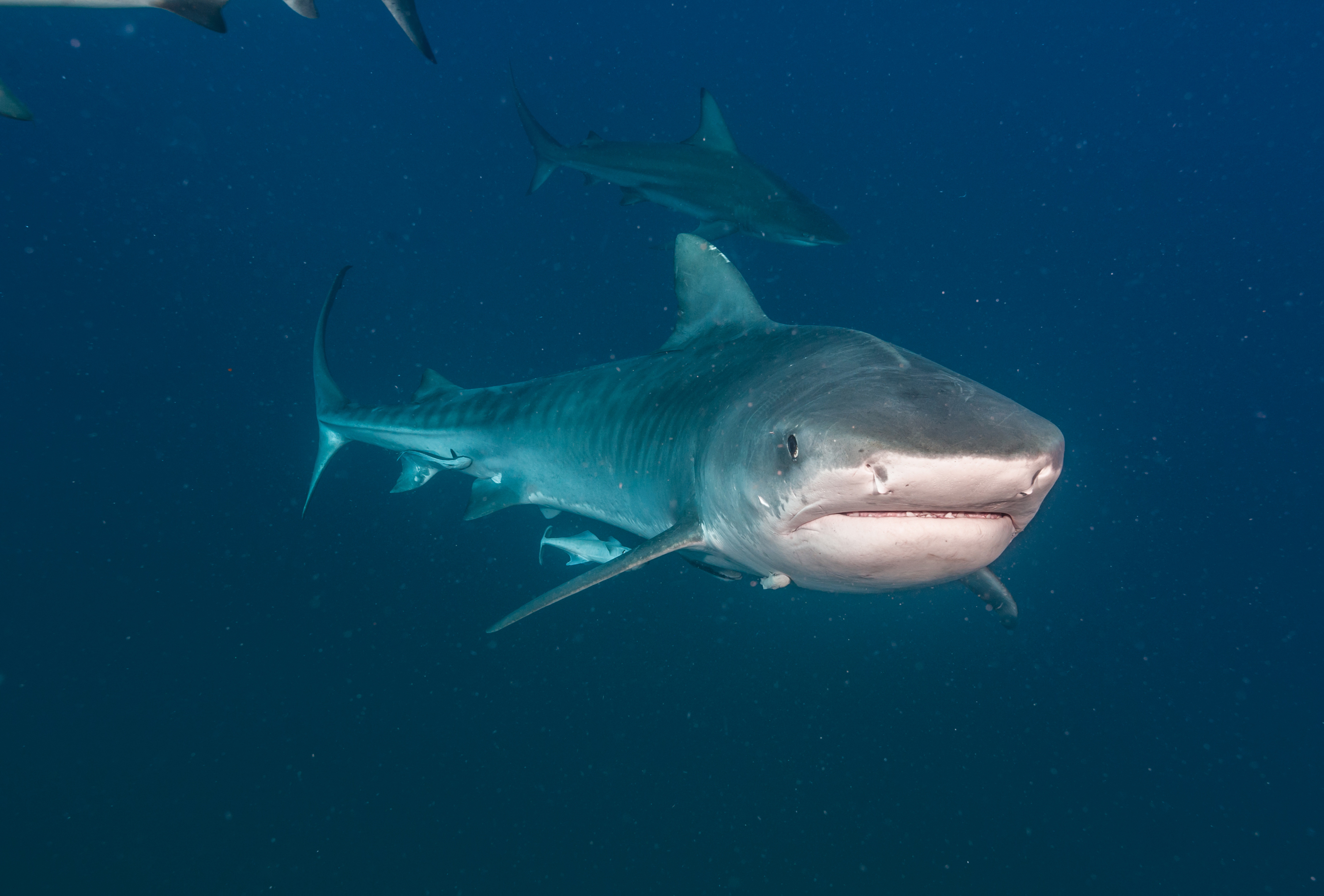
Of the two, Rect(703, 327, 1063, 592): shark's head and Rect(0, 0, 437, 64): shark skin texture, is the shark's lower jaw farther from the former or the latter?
Rect(0, 0, 437, 64): shark skin texture

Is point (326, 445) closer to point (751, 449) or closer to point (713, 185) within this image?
point (751, 449)

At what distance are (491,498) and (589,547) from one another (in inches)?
39.1

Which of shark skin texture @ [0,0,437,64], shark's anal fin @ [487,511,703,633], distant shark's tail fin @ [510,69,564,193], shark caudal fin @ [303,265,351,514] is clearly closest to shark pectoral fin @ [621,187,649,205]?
distant shark's tail fin @ [510,69,564,193]

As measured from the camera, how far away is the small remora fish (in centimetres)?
514

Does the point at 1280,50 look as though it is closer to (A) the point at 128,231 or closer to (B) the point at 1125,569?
(B) the point at 1125,569

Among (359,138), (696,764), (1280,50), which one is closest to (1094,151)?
(1280,50)

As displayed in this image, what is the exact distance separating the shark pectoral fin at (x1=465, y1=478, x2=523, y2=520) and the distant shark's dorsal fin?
2.05 metres

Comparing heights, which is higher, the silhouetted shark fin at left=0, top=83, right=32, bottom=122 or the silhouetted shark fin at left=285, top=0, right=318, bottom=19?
the silhouetted shark fin at left=285, top=0, right=318, bottom=19

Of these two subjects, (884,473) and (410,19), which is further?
(410,19)

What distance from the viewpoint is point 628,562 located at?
2.91 meters

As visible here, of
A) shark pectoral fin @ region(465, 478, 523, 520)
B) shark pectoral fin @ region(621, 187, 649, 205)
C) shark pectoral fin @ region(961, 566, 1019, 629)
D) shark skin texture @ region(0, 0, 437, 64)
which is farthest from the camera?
shark pectoral fin @ region(621, 187, 649, 205)

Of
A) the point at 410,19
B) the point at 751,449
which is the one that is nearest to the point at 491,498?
the point at 751,449

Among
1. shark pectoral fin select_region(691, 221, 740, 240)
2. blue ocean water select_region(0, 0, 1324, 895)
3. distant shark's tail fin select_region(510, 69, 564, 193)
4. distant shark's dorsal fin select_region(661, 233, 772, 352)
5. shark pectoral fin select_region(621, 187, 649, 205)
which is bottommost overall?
blue ocean water select_region(0, 0, 1324, 895)

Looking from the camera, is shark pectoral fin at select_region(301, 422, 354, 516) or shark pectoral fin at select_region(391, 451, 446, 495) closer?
shark pectoral fin at select_region(391, 451, 446, 495)
